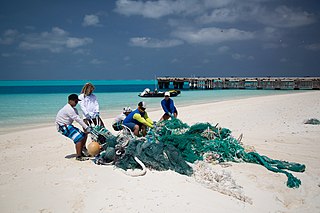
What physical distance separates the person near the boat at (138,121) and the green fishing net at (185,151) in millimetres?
200

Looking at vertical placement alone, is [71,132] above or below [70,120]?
below

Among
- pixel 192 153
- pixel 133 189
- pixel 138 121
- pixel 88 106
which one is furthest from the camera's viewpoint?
pixel 88 106

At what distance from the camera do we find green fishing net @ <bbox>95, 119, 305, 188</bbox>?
5.02m

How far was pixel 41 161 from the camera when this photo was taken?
5.90 meters

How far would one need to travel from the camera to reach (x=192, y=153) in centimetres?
558

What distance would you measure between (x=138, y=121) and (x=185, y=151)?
1416 mm

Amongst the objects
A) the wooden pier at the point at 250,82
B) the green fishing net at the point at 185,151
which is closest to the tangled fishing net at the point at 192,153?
the green fishing net at the point at 185,151

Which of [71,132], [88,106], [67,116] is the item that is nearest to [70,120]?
[67,116]

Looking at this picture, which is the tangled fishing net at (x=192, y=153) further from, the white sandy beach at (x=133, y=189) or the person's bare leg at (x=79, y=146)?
the person's bare leg at (x=79, y=146)

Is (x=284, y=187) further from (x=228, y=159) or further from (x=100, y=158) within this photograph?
(x=100, y=158)

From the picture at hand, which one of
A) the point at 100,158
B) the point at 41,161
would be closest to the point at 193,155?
the point at 100,158

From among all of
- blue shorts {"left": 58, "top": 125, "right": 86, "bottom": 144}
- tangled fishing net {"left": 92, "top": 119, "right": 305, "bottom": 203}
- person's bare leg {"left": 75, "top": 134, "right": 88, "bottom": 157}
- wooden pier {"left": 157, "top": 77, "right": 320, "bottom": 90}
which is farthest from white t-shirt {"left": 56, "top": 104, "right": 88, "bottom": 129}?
wooden pier {"left": 157, "top": 77, "right": 320, "bottom": 90}

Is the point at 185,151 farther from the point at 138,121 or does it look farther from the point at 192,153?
the point at 138,121

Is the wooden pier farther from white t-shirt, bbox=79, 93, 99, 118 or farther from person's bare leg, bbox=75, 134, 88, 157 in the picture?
person's bare leg, bbox=75, 134, 88, 157
